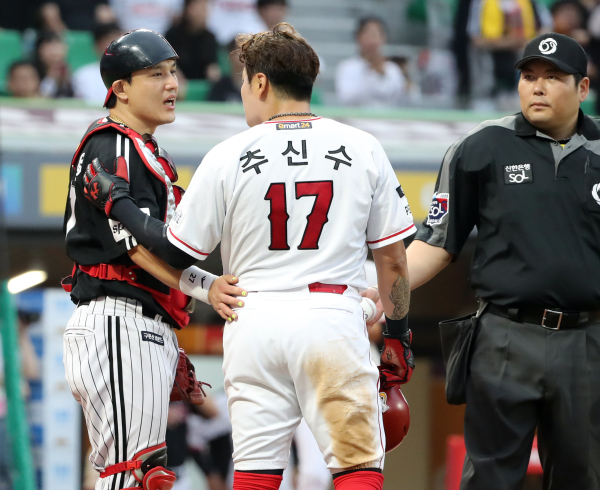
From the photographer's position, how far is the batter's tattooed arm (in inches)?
123

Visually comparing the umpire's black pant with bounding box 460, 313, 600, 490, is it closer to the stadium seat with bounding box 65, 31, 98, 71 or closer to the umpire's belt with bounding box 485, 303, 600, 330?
the umpire's belt with bounding box 485, 303, 600, 330

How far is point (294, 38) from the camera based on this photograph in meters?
2.96

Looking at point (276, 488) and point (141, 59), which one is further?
point (141, 59)

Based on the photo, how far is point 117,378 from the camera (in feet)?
10.0

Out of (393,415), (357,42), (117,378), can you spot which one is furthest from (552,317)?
(357,42)

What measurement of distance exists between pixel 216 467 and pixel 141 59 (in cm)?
507

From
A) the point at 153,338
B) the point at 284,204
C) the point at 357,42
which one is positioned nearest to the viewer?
the point at 284,204

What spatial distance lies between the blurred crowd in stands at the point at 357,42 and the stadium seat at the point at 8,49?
0.01m

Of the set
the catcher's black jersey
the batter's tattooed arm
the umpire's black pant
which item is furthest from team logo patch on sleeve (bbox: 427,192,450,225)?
the catcher's black jersey

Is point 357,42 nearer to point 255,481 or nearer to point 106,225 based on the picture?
point 106,225

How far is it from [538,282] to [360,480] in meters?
0.96

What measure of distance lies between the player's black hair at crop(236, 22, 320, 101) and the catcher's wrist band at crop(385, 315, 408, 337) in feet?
2.81

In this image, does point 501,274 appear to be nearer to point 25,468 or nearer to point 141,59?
point 141,59

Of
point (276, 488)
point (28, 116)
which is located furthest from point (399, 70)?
point (276, 488)
